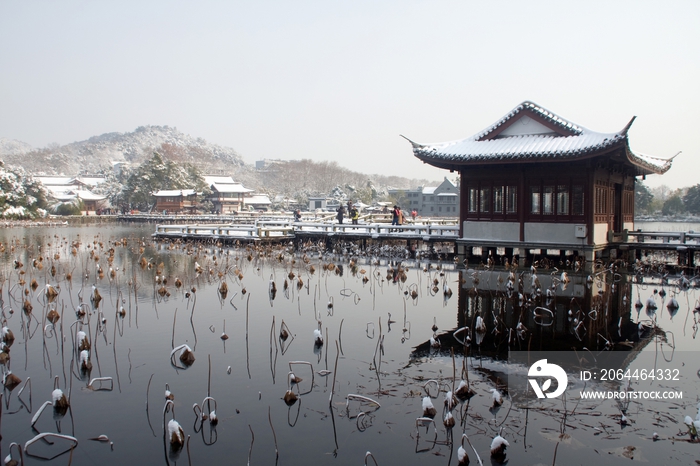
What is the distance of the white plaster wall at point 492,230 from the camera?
18.7 m

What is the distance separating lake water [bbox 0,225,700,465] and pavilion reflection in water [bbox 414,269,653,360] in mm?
53

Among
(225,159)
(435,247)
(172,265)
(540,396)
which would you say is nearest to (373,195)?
(435,247)

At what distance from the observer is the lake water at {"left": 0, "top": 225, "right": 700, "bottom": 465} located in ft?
17.5

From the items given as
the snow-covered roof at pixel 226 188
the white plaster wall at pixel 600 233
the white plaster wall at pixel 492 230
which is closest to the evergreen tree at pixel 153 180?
the snow-covered roof at pixel 226 188

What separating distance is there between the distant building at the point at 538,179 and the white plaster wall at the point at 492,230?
3 cm

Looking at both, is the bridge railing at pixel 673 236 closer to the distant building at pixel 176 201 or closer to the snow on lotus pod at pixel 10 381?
the snow on lotus pod at pixel 10 381

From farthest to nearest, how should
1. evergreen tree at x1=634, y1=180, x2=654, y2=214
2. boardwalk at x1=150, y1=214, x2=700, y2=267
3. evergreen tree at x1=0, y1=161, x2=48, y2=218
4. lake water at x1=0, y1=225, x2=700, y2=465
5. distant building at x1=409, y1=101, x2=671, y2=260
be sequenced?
evergreen tree at x1=634, y1=180, x2=654, y2=214 < evergreen tree at x1=0, y1=161, x2=48, y2=218 < boardwalk at x1=150, y1=214, x2=700, y2=267 < distant building at x1=409, y1=101, x2=671, y2=260 < lake water at x1=0, y1=225, x2=700, y2=465

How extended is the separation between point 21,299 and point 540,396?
422 inches

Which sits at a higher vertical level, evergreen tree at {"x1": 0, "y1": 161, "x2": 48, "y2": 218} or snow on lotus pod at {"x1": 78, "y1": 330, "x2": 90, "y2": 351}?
evergreen tree at {"x1": 0, "y1": 161, "x2": 48, "y2": 218}

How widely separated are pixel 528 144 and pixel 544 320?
377 inches

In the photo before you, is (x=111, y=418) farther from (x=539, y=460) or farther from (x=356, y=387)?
(x=539, y=460)

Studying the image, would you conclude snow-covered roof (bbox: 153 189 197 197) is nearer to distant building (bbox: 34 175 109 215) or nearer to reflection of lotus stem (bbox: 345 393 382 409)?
distant building (bbox: 34 175 109 215)

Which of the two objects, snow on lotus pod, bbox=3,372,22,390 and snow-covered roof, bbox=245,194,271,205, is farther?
snow-covered roof, bbox=245,194,271,205

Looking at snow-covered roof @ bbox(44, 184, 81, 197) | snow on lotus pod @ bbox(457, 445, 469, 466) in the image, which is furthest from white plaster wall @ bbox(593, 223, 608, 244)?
snow-covered roof @ bbox(44, 184, 81, 197)
